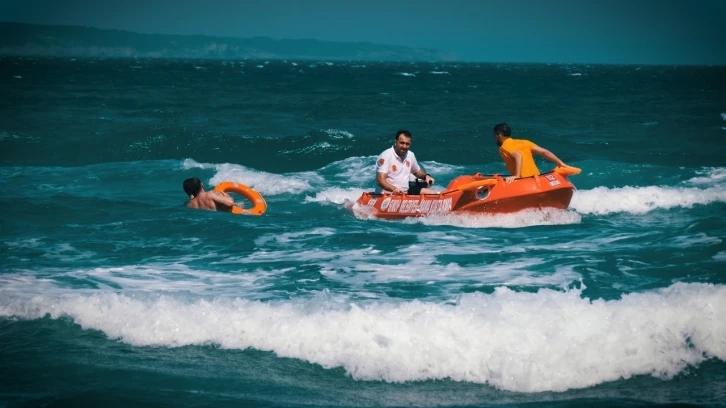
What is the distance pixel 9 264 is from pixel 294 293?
3627 millimetres

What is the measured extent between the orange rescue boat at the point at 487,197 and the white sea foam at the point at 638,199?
2322mm

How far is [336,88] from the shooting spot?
155 feet

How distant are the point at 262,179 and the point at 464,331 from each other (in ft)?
39.8

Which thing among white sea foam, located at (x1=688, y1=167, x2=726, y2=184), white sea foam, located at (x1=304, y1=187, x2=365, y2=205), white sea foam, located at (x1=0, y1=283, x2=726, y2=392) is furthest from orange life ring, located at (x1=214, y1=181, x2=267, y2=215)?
white sea foam, located at (x1=688, y1=167, x2=726, y2=184)

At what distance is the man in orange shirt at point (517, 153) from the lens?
1132 centimetres

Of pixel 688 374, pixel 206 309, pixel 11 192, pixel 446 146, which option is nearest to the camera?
pixel 688 374

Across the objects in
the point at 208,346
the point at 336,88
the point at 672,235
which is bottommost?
the point at 208,346

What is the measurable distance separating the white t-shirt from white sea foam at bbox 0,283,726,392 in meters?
4.81

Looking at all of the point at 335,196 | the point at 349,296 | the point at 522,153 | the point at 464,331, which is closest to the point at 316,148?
the point at 335,196

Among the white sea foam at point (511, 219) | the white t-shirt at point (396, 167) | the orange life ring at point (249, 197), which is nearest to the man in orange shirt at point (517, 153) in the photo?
the white sea foam at point (511, 219)

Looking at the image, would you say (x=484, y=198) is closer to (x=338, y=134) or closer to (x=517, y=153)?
(x=517, y=153)

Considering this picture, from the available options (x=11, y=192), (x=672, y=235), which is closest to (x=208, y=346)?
(x=672, y=235)

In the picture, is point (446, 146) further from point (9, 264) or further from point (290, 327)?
point (290, 327)

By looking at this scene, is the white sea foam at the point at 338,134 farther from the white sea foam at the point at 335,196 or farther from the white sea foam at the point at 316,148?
the white sea foam at the point at 335,196
